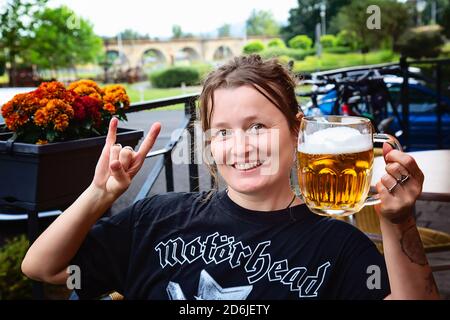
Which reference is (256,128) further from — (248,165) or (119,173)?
(119,173)

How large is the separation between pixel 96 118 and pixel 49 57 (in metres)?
1.55

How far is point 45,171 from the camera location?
1579 millimetres

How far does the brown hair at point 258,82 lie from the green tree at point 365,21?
346 cm

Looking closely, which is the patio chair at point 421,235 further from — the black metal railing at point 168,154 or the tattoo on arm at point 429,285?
the tattoo on arm at point 429,285

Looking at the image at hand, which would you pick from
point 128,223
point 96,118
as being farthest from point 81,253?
point 96,118

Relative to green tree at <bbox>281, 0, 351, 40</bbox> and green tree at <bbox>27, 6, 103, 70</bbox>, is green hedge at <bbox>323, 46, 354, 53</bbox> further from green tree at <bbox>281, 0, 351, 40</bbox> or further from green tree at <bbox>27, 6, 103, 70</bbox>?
A: green tree at <bbox>27, 6, 103, 70</bbox>

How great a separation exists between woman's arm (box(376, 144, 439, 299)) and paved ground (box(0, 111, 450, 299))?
0.56m

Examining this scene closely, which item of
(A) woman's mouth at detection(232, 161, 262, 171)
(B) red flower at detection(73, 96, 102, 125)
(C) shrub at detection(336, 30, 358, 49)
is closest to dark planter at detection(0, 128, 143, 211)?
(B) red flower at detection(73, 96, 102, 125)

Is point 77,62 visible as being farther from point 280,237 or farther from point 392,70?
point 280,237

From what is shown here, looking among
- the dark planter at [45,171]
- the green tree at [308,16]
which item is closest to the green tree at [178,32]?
the green tree at [308,16]

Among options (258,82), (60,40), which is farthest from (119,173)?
(60,40)

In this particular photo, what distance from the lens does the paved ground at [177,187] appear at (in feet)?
6.57

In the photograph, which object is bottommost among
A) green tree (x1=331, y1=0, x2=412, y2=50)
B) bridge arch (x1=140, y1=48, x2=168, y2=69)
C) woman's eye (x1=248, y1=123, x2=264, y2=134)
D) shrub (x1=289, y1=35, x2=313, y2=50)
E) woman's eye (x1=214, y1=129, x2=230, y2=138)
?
woman's eye (x1=214, y1=129, x2=230, y2=138)

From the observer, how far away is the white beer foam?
75cm
